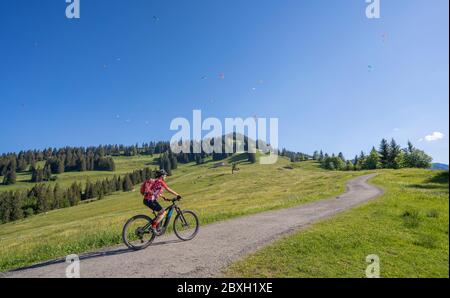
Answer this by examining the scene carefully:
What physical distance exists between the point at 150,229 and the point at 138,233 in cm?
59

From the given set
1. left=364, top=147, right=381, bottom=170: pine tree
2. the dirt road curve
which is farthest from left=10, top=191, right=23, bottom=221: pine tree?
left=364, top=147, right=381, bottom=170: pine tree

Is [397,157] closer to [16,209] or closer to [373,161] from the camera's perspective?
[373,161]

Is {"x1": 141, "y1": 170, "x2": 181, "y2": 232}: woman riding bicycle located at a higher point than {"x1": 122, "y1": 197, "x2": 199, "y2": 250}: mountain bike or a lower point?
higher

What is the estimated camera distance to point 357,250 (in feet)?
35.0

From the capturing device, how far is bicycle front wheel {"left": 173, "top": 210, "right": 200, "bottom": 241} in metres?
13.4

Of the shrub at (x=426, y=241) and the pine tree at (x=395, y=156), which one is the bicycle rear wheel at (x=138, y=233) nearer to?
the shrub at (x=426, y=241)

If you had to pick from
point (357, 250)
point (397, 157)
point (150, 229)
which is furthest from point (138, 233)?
point (397, 157)

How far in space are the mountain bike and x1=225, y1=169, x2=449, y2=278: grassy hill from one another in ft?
14.6

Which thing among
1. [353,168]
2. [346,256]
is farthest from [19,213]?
[353,168]

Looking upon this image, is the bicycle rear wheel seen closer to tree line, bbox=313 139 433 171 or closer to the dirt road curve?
the dirt road curve

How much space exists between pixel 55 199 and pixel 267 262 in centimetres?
15653

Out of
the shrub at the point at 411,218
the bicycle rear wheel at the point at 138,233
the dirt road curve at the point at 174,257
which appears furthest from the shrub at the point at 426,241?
the bicycle rear wheel at the point at 138,233
